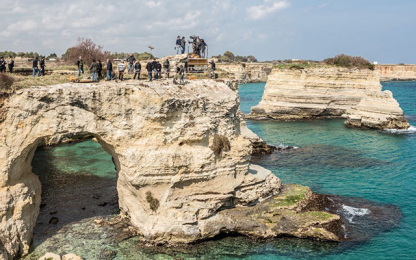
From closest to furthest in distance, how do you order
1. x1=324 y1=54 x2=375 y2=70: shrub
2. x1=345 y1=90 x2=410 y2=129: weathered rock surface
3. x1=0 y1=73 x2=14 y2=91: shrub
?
x1=0 y1=73 x2=14 y2=91: shrub < x1=345 y1=90 x2=410 y2=129: weathered rock surface < x1=324 y1=54 x2=375 y2=70: shrub

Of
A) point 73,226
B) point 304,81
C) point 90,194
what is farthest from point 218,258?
point 304,81

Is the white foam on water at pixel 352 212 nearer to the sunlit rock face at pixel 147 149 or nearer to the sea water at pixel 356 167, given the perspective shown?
the sea water at pixel 356 167

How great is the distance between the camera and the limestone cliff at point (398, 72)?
124 meters

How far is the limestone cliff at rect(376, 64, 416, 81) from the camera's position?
407ft

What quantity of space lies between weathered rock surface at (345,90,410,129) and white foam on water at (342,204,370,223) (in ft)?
86.7

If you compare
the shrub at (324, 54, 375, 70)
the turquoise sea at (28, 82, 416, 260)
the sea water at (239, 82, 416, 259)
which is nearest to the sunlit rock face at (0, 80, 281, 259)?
the turquoise sea at (28, 82, 416, 260)

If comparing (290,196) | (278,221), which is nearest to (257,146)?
(290,196)

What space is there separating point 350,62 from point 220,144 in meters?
41.2

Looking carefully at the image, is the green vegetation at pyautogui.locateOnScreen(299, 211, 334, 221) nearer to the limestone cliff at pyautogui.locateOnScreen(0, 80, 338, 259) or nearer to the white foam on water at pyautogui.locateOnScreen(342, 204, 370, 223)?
the limestone cliff at pyautogui.locateOnScreen(0, 80, 338, 259)

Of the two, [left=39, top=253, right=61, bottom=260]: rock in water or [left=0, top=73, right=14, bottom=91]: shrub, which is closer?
[left=39, top=253, right=61, bottom=260]: rock in water

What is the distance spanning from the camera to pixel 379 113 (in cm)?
4409

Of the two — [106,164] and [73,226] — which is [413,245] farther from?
[106,164]

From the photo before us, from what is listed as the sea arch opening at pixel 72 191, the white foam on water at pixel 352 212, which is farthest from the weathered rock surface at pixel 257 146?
the white foam on water at pixel 352 212

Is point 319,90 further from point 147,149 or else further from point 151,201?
point 151,201
